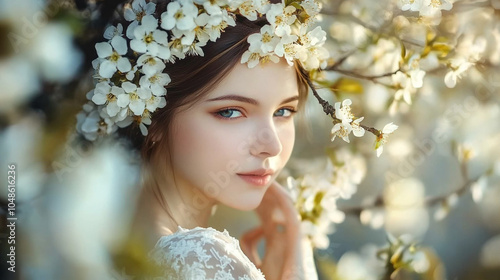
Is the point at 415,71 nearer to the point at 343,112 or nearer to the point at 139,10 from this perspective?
the point at 343,112

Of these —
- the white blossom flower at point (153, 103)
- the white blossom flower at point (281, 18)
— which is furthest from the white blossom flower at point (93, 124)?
the white blossom flower at point (281, 18)

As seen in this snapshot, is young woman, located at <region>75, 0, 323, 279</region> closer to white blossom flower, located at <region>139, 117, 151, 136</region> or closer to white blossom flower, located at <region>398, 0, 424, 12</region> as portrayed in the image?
white blossom flower, located at <region>139, 117, 151, 136</region>

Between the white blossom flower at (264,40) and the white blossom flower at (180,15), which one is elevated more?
Result: the white blossom flower at (180,15)

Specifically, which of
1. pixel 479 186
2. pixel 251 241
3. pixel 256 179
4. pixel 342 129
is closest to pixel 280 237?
pixel 251 241

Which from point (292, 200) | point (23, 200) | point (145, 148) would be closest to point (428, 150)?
point (292, 200)

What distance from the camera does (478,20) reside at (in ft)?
4.93

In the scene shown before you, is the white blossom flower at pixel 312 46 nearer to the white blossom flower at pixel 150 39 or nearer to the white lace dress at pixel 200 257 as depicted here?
the white blossom flower at pixel 150 39

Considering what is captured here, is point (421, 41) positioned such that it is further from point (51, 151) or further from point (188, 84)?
point (51, 151)

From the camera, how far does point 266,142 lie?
1030mm

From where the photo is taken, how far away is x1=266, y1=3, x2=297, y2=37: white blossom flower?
3.17ft

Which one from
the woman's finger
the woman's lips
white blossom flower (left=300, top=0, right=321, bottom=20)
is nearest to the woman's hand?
the woman's finger

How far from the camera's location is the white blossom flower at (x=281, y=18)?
0.97m

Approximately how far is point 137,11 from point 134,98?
0.14m

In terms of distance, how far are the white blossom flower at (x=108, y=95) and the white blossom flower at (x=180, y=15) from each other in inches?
5.6
